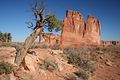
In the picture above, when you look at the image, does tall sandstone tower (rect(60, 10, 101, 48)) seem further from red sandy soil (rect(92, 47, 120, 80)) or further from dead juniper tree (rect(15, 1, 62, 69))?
dead juniper tree (rect(15, 1, 62, 69))

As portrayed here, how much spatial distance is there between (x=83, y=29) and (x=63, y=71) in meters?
Result: 42.5

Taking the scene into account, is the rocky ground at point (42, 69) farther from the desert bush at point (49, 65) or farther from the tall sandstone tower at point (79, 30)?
the tall sandstone tower at point (79, 30)

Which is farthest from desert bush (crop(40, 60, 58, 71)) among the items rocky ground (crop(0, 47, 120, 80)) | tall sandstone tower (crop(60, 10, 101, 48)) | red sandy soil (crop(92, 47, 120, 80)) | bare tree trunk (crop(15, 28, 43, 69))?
tall sandstone tower (crop(60, 10, 101, 48))

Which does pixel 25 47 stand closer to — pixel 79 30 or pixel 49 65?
pixel 49 65

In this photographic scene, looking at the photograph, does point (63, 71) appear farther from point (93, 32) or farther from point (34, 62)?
point (93, 32)

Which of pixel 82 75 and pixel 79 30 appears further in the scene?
pixel 79 30

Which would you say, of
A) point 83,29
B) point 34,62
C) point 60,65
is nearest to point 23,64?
point 34,62

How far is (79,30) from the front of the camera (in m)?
51.5

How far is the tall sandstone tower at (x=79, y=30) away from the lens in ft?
157

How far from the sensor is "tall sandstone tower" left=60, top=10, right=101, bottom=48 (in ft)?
157

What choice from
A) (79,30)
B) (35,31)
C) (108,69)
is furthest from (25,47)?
(79,30)

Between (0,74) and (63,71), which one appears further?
(63,71)

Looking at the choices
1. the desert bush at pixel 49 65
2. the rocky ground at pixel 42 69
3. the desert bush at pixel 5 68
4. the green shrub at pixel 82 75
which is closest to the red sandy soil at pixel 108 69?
the rocky ground at pixel 42 69

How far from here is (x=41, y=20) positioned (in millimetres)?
10367
